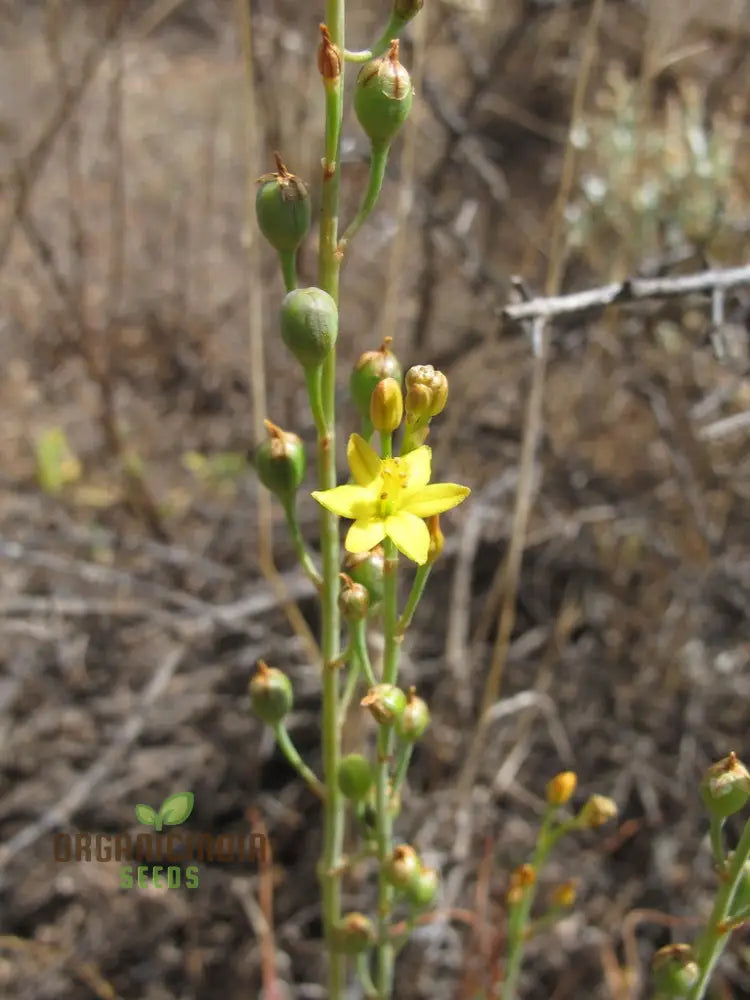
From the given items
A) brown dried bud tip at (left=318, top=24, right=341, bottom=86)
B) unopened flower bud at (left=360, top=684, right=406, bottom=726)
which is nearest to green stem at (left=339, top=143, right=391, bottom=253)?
brown dried bud tip at (left=318, top=24, right=341, bottom=86)

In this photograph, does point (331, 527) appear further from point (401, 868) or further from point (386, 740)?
point (401, 868)

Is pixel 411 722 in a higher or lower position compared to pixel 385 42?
lower

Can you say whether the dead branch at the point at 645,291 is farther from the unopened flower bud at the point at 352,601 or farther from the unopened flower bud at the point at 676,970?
the unopened flower bud at the point at 676,970

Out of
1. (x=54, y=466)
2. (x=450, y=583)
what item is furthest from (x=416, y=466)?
(x=54, y=466)

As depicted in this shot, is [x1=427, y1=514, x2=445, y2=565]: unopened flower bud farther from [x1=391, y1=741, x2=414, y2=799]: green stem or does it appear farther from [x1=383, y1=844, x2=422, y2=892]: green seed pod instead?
[x1=383, y1=844, x2=422, y2=892]: green seed pod

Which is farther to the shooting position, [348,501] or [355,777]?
[355,777]

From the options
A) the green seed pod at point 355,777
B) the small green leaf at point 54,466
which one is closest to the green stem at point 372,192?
the green seed pod at point 355,777

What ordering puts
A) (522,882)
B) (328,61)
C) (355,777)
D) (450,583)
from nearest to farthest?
(328,61)
(355,777)
(522,882)
(450,583)
